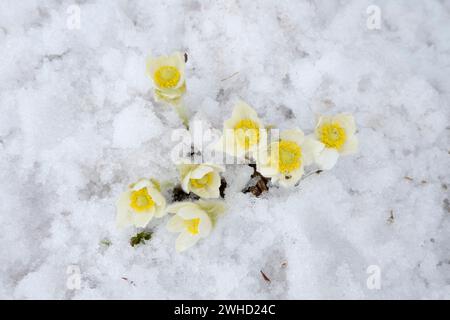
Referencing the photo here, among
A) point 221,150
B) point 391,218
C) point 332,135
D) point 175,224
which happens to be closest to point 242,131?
point 221,150

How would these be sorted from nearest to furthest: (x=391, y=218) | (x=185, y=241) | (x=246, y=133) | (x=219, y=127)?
(x=246, y=133)
(x=185, y=241)
(x=391, y=218)
(x=219, y=127)

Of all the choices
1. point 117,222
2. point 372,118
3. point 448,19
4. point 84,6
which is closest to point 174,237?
point 117,222

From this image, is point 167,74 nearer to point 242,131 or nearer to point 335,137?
point 242,131

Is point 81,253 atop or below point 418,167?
below

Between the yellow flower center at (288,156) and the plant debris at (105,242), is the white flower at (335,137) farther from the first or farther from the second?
the plant debris at (105,242)

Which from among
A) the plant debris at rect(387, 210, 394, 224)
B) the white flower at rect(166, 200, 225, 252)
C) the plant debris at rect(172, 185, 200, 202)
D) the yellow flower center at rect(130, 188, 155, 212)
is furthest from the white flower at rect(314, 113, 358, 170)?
the yellow flower center at rect(130, 188, 155, 212)

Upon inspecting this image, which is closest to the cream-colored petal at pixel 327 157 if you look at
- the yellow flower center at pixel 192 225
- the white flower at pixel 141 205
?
the yellow flower center at pixel 192 225

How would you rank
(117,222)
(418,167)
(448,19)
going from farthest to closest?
(448,19)
(418,167)
(117,222)
